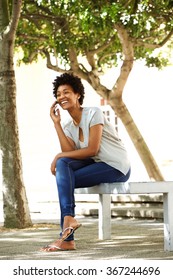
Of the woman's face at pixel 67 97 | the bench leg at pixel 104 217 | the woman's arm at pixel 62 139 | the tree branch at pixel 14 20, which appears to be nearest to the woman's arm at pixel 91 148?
the woman's arm at pixel 62 139

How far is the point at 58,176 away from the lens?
6836 mm

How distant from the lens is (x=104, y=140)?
23.8 feet

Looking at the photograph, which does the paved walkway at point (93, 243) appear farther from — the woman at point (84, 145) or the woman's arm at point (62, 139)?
the woman's arm at point (62, 139)

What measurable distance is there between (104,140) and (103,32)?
8.17m

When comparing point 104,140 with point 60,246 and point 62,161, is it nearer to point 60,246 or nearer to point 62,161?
point 62,161

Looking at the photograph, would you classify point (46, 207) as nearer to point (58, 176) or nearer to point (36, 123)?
point (58, 176)

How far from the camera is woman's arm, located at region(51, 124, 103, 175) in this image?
7.03 m

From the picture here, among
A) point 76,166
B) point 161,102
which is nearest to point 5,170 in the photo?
point 76,166

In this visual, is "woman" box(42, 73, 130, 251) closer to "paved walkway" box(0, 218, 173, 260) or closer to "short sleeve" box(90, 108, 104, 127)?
"short sleeve" box(90, 108, 104, 127)

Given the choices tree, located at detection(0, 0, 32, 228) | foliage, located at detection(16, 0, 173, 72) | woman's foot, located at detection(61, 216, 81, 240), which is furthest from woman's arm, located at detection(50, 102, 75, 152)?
foliage, located at detection(16, 0, 173, 72)

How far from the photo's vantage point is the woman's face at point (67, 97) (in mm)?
7254

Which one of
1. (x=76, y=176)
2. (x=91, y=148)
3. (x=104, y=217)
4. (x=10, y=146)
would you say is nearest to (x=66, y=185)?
(x=76, y=176)

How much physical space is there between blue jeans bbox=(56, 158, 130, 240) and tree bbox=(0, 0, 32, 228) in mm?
2551
